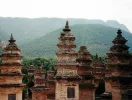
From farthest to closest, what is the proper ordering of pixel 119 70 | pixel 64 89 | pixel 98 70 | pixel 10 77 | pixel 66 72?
pixel 98 70 < pixel 10 77 < pixel 119 70 < pixel 66 72 < pixel 64 89

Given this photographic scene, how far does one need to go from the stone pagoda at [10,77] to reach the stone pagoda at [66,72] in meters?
4.24

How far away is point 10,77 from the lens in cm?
2889

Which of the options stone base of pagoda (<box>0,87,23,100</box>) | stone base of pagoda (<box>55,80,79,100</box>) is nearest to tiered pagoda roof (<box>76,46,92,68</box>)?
stone base of pagoda (<box>55,80,79,100</box>)

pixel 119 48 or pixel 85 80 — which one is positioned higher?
pixel 119 48

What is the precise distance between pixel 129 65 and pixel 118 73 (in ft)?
3.88

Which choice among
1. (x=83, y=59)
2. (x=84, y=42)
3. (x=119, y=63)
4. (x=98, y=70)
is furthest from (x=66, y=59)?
(x=84, y=42)

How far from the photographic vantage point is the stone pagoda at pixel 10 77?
28.6m

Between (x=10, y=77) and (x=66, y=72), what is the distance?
549 centimetres

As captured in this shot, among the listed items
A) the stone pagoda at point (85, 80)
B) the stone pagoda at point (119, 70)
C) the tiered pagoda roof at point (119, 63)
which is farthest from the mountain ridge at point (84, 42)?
the stone pagoda at point (119, 70)

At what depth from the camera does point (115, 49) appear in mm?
28688

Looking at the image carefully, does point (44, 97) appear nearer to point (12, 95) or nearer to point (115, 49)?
point (12, 95)

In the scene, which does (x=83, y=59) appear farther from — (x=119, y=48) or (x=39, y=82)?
(x=119, y=48)

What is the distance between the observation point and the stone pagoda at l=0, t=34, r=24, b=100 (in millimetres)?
28591

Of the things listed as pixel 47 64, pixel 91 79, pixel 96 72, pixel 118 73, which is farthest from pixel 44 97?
pixel 47 64
